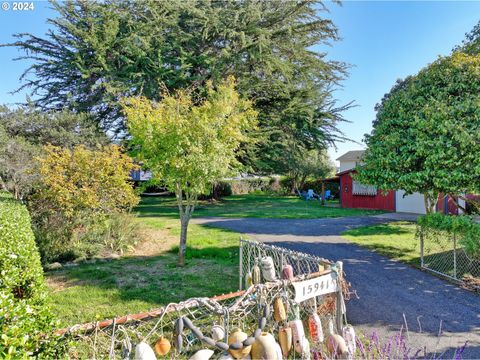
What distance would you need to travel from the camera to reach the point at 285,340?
2.71m

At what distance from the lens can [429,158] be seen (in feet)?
23.4

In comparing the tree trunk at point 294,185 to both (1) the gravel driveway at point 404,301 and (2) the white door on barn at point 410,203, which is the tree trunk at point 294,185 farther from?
(1) the gravel driveway at point 404,301

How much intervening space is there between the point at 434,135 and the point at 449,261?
10.8 ft

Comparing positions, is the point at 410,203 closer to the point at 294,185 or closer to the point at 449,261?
the point at 449,261

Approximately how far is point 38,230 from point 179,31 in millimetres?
14266

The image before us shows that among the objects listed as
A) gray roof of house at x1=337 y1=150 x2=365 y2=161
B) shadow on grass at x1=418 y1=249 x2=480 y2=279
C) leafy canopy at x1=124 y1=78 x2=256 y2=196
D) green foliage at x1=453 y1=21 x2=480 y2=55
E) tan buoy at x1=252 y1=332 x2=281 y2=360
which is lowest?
shadow on grass at x1=418 y1=249 x2=480 y2=279

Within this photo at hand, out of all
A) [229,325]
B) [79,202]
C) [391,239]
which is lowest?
[391,239]

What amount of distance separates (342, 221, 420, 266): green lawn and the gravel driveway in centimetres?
51

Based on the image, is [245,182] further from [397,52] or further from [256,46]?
[397,52]

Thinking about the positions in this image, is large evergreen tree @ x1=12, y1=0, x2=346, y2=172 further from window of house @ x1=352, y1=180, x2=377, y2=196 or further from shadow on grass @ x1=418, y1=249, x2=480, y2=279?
shadow on grass @ x1=418, y1=249, x2=480, y2=279

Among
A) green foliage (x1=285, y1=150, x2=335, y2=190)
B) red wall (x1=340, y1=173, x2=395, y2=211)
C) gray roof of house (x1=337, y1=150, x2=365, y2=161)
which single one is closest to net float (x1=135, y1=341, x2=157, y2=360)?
red wall (x1=340, y1=173, x2=395, y2=211)

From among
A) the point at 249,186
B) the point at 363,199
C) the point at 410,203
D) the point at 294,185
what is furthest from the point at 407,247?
the point at 249,186

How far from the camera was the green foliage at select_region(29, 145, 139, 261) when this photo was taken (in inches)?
319

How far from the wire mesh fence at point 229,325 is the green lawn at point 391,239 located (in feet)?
19.0
